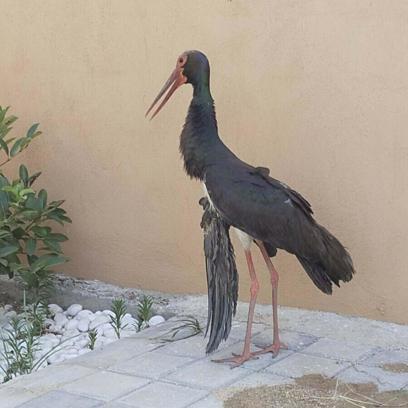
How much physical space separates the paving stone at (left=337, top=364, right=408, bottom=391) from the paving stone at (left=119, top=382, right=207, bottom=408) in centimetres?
69

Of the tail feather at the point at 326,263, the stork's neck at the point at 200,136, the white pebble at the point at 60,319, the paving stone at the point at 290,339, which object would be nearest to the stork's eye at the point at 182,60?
the stork's neck at the point at 200,136

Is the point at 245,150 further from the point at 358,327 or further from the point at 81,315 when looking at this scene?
the point at 81,315

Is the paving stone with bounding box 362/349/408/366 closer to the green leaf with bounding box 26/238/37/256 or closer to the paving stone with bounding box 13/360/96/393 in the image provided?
the paving stone with bounding box 13/360/96/393

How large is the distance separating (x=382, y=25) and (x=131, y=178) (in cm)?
192

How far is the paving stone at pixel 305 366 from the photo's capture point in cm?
383

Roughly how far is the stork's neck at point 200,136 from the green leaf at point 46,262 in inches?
57.4

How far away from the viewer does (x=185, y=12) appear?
16.0 feet

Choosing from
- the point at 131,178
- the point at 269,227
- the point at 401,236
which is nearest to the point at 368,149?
the point at 401,236

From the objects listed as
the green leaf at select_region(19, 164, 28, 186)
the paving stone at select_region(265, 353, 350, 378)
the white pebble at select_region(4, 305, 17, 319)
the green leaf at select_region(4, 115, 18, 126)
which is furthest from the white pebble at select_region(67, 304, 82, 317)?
the paving stone at select_region(265, 353, 350, 378)

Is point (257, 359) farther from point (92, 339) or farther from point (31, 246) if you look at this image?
point (31, 246)

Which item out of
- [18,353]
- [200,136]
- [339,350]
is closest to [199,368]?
[339,350]

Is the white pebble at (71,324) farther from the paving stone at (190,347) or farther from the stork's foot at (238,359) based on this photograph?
the stork's foot at (238,359)

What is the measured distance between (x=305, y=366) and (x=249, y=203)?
2.72ft

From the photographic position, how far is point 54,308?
5.51 metres
